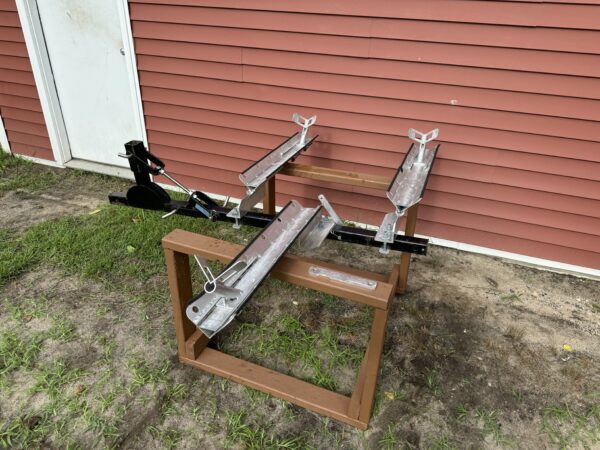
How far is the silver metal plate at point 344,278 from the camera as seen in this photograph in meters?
1.74

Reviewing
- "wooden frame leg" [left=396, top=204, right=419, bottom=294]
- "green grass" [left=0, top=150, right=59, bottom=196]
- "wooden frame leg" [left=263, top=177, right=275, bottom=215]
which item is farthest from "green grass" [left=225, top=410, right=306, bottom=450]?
"green grass" [left=0, top=150, right=59, bottom=196]

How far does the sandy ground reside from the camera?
77.9 inches

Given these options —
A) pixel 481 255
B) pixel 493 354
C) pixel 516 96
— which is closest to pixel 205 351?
pixel 493 354

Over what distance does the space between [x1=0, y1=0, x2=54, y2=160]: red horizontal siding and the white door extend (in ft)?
0.81

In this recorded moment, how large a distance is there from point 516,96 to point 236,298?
2.44 m

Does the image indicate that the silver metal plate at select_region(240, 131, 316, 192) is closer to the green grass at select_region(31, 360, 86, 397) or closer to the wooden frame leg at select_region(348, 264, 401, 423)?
the wooden frame leg at select_region(348, 264, 401, 423)

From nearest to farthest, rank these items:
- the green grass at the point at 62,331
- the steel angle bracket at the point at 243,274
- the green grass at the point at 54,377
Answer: the steel angle bracket at the point at 243,274 < the green grass at the point at 54,377 < the green grass at the point at 62,331

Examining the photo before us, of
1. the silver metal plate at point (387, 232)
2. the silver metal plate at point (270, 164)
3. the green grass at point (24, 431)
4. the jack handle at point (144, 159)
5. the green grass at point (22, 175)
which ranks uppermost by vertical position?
the jack handle at point (144, 159)

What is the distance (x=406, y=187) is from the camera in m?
2.36

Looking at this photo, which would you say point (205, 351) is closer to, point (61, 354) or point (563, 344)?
point (61, 354)

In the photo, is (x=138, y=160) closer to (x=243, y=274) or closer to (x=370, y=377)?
(x=243, y=274)

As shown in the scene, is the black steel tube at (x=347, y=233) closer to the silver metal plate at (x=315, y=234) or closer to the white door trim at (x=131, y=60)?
the silver metal plate at (x=315, y=234)

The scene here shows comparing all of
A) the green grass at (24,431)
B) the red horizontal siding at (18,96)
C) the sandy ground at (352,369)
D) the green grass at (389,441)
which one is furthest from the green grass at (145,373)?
the red horizontal siding at (18,96)

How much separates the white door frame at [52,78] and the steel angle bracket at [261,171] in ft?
6.01
